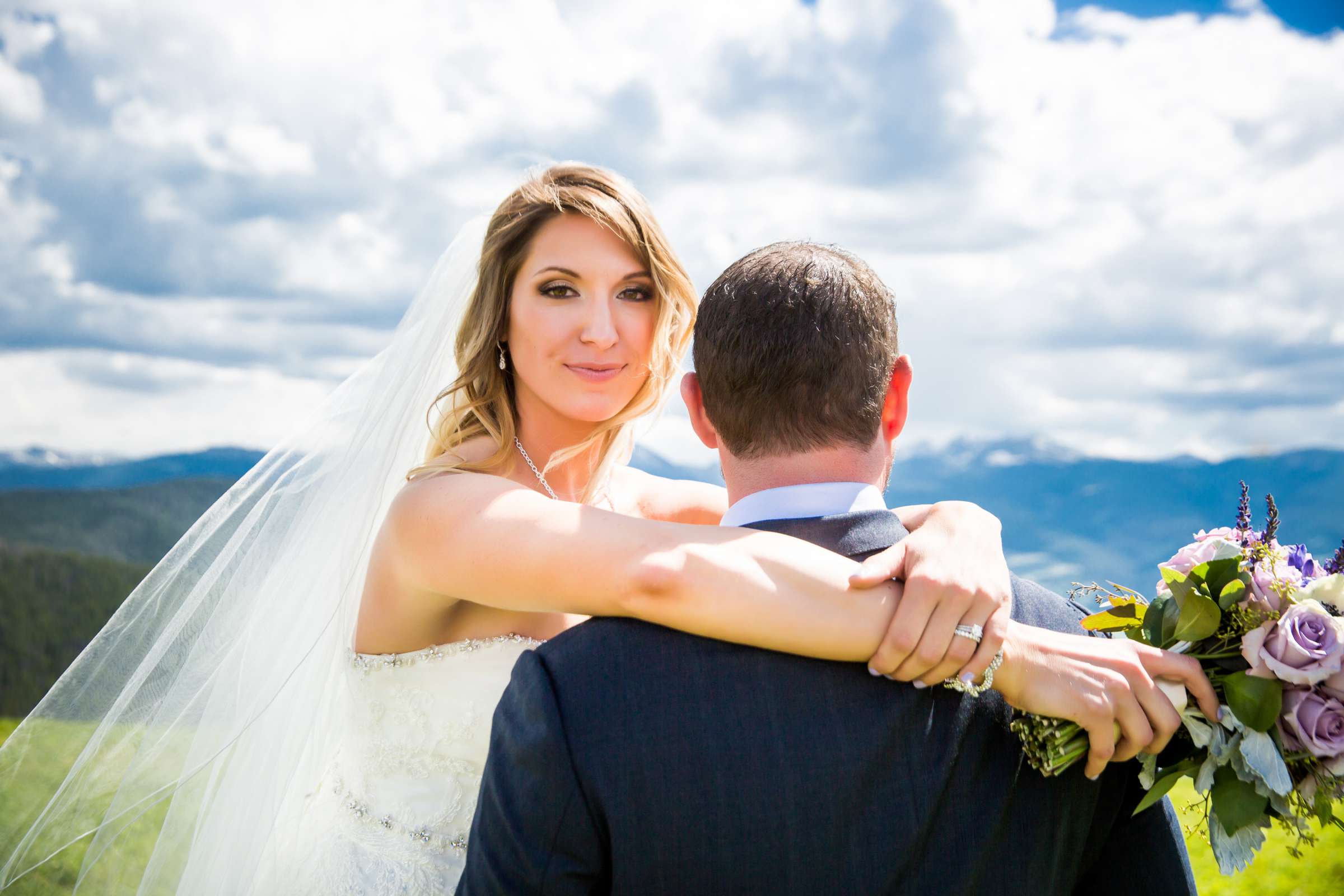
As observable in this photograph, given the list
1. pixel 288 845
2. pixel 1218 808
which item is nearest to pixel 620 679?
pixel 1218 808

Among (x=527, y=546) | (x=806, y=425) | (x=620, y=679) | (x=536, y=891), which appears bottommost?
(x=536, y=891)

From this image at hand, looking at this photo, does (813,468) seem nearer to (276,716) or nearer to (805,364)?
(805,364)

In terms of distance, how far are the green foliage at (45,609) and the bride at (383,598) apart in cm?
959

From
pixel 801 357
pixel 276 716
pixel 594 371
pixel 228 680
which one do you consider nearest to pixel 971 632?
pixel 801 357

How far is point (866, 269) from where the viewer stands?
236cm

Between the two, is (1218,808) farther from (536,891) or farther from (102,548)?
(102,548)

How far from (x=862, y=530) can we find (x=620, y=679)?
25.8 inches

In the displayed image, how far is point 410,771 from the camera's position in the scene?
11.7 feet

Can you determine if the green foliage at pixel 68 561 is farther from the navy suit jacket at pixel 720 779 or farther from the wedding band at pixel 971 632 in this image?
the wedding band at pixel 971 632

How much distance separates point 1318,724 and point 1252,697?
0.16 m

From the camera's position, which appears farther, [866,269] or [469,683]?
[469,683]

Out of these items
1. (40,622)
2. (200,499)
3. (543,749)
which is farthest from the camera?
(200,499)

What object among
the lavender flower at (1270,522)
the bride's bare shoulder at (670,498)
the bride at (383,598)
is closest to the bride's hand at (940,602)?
the bride at (383,598)

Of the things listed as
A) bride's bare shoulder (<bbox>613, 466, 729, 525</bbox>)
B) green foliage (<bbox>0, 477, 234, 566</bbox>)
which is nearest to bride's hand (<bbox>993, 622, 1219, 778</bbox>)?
bride's bare shoulder (<bbox>613, 466, 729, 525</bbox>)
